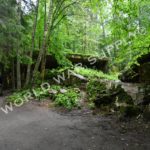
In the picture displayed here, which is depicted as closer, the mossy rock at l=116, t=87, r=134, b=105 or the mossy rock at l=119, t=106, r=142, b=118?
the mossy rock at l=119, t=106, r=142, b=118

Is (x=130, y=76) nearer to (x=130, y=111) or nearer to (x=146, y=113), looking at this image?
(x=130, y=111)

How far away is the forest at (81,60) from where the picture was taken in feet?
23.1

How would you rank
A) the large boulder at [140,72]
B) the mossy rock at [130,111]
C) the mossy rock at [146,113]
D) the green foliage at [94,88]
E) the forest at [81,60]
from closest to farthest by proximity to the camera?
the forest at [81,60] < the mossy rock at [146,113] < the mossy rock at [130,111] < the large boulder at [140,72] < the green foliage at [94,88]

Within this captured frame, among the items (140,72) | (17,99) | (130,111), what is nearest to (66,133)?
(130,111)

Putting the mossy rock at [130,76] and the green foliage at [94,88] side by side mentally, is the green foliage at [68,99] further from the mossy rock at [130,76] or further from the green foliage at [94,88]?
the mossy rock at [130,76]

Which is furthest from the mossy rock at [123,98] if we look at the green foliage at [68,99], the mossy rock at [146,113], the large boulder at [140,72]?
the green foliage at [68,99]

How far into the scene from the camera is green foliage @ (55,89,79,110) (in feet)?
33.9

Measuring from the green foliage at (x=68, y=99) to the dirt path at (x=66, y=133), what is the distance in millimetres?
900

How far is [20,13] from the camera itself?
13391 mm

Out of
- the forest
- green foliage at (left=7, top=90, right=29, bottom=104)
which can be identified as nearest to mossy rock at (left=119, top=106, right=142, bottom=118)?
the forest

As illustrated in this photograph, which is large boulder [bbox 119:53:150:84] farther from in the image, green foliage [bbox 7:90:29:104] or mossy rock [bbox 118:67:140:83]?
green foliage [bbox 7:90:29:104]

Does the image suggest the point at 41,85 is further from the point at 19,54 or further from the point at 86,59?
the point at 86,59

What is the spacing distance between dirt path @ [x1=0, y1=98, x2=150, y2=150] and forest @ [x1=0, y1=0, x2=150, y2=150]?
0.12 metres

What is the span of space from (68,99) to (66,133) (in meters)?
3.78
